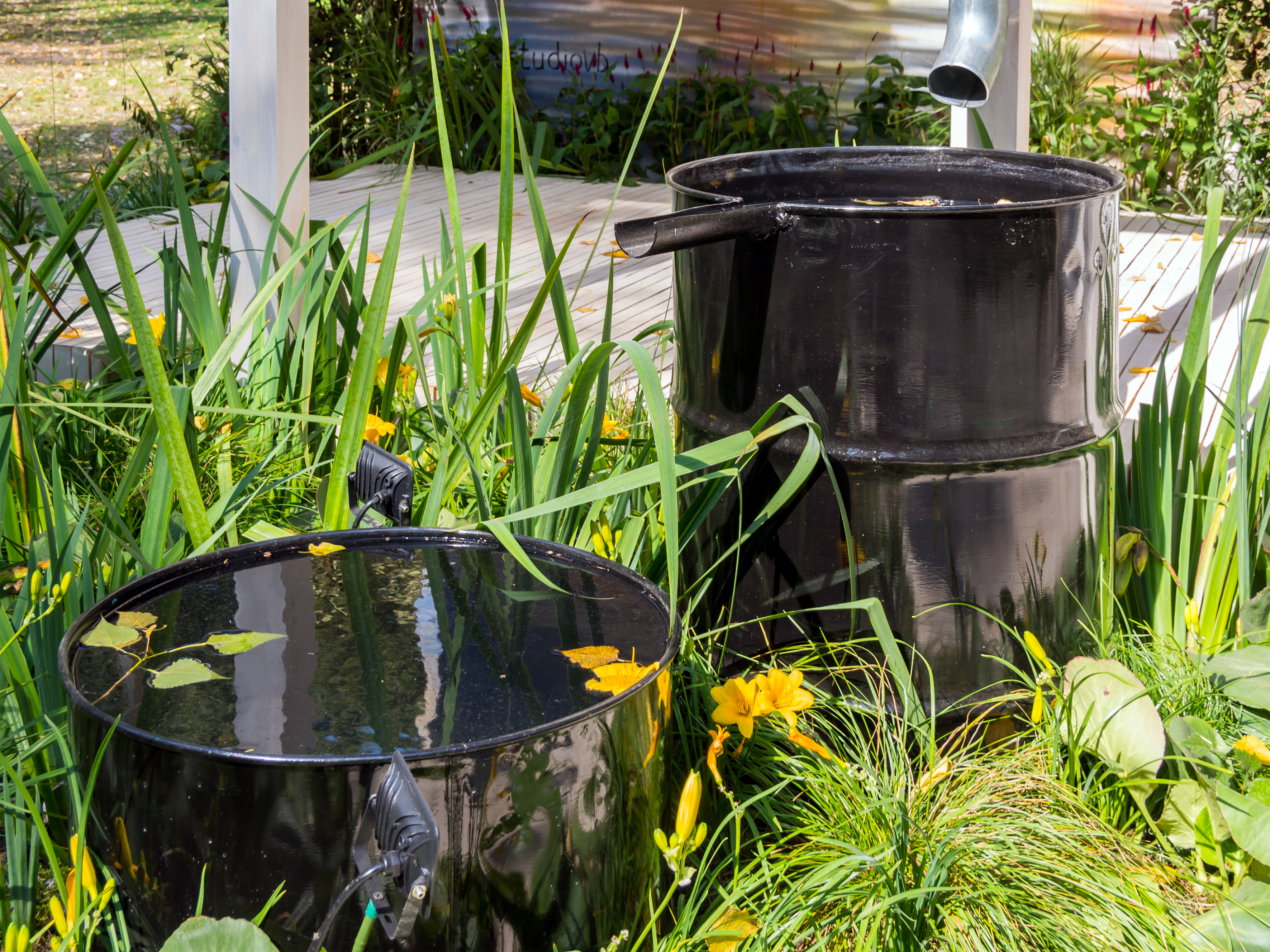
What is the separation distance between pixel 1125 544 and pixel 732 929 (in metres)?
0.92

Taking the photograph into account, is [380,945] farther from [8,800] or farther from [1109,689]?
[1109,689]

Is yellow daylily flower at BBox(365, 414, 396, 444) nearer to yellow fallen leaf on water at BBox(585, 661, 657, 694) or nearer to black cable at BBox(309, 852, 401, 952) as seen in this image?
yellow fallen leaf on water at BBox(585, 661, 657, 694)

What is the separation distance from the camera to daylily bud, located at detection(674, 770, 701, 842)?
99cm

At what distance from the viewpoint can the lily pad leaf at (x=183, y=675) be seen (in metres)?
0.96

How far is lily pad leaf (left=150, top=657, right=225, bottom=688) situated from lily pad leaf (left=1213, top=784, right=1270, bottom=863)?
3.38 feet

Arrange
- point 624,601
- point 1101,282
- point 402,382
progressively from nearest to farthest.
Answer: point 624,601, point 1101,282, point 402,382

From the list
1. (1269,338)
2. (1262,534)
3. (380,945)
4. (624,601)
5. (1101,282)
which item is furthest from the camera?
(1269,338)

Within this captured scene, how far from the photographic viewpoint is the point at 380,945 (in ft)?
2.78

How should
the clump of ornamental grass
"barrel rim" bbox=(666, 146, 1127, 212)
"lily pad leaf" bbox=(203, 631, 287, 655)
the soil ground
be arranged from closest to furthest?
"lily pad leaf" bbox=(203, 631, 287, 655), the clump of ornamental grass, "barrel rim" bbox=(666, 146, 1127, 212), the soil ground

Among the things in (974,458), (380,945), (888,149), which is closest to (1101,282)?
(974,458)

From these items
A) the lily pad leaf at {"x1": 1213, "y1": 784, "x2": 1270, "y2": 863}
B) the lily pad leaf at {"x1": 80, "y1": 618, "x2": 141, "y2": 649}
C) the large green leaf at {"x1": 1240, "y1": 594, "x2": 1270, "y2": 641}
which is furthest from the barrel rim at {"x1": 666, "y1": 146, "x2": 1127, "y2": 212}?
the lily pad leaf at {"x1": 80, "y1": 618, "x2": 141, "y2": 649}

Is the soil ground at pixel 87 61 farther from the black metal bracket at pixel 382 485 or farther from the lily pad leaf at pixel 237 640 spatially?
the lily pad leaf at pixel 237 640

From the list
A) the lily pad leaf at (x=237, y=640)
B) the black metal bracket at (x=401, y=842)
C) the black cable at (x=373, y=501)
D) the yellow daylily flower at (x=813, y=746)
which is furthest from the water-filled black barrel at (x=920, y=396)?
the black metal bracket at (x=401, y=842)

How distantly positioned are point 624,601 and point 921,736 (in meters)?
0.46
